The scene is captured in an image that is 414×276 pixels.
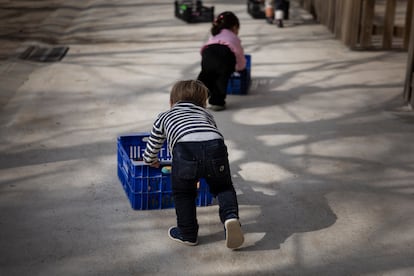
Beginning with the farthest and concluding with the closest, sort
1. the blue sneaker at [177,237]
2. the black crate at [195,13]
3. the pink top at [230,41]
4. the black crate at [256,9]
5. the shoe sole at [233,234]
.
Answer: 1. the black crate at [256,9]
2. the black crate at [195,13]
3. the pink top at [230,41]
4. the blue sneaker at [177,237]
5. the shoe sole at [233,234]

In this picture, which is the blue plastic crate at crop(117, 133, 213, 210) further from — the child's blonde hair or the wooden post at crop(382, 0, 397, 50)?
the wooden post at crop(382, 0, 397, 50)

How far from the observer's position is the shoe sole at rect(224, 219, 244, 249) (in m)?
4.74

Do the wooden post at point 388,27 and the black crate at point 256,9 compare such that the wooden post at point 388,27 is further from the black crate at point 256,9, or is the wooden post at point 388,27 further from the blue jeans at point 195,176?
the blue jeans at point 195,176

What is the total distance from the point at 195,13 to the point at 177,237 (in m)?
10.0

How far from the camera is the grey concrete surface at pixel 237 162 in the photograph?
4.85 m

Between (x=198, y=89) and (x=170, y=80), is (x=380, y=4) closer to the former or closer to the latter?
(x=170, y=80)

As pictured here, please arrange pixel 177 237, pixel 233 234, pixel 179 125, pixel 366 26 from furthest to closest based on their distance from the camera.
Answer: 1. pixel 366 26
2. pixel 177 237
3. pixel 179 125
4. pixel 233 234

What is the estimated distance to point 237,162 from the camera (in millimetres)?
6609

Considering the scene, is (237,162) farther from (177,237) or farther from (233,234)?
(233,234)

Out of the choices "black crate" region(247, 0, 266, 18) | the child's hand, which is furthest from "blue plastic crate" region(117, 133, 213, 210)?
"black crate" region(247, 0, 266, 18)

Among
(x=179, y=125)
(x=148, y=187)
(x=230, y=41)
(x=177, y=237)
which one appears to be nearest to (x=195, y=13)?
(x=230, y=41)

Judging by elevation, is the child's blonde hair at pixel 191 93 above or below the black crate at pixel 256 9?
above

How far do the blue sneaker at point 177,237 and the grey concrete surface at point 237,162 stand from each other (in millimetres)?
50

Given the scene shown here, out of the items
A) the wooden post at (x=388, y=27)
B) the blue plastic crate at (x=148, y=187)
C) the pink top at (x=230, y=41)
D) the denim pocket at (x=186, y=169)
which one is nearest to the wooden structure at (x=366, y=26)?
the wooden post at (x=388, y=27)
